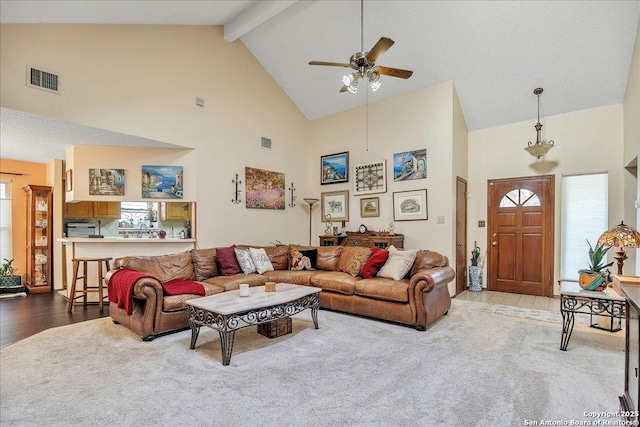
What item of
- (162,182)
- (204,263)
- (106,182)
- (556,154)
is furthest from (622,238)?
(106,182)

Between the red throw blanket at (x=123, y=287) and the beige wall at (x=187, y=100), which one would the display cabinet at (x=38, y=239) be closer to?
the beige wall at (x=187, y=100)

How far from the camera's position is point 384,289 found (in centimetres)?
405

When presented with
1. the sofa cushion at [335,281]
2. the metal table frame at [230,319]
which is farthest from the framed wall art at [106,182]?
the sofa cushion at [335,281]

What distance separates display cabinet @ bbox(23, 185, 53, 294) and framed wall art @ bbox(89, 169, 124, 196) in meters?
1.74

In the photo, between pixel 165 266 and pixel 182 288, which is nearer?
pixel 182 288

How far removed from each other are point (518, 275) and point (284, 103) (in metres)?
5.69

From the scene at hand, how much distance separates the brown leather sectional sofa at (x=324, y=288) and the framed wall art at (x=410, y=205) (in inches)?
52.4

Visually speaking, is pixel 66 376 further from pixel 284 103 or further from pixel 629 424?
pixel 284 103

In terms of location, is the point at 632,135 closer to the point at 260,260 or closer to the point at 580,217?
the point at 580,217

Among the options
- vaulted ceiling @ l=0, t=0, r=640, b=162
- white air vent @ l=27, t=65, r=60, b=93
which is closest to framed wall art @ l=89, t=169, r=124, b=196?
white air vent @ l=27, t=65, r=60, b=93

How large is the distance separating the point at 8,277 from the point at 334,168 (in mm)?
6349

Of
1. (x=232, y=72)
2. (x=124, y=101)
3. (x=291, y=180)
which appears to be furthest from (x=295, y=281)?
(x=232, y=72)

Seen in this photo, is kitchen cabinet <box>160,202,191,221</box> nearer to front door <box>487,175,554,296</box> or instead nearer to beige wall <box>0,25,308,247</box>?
beige wall <box>0,25,308,247</box>

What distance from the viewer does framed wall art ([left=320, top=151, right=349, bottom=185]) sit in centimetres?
688
